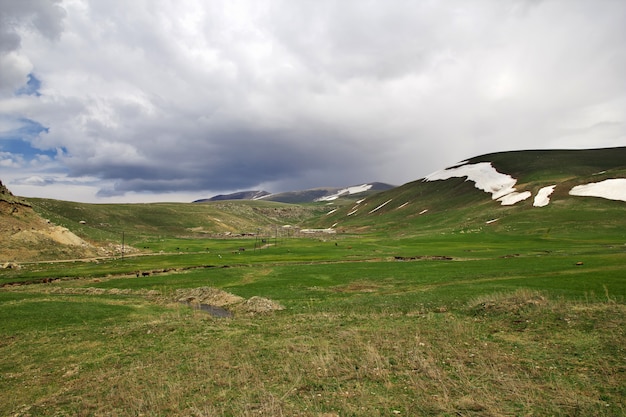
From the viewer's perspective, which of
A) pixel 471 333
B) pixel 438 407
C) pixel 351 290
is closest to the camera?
pixel 438 407

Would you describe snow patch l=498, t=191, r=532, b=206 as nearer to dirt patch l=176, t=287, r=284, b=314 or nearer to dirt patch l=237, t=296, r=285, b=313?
dirt patch l=176, t=287, r=284, b=314

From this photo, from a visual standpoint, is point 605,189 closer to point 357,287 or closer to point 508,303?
point 357,287

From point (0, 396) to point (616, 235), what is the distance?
126 metres

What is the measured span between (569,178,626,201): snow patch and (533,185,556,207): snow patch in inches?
306

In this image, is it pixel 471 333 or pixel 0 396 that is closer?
pixel 0 396

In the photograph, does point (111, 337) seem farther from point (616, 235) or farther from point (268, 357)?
point (616, 235)

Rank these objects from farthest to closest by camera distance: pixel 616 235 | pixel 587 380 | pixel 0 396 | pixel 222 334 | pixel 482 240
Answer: pixel 482 240 → pixel 616 235 → pixel 222 334 → pixel 0 396 → pixel 587 380

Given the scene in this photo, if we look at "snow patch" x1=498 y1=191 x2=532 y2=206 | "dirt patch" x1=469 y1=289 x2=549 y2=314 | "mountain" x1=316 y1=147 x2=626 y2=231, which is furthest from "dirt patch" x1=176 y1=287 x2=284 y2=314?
"snow patch" x1=498 y1=191 x2=532 y2=206

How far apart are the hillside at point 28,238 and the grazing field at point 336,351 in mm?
49607

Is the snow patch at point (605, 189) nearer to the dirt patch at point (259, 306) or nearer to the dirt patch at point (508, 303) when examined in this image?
the dirt patch at point (508, 303)

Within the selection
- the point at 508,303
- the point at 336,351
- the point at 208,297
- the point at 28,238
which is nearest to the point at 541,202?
the point at 508,303

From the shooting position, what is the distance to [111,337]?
29.5m

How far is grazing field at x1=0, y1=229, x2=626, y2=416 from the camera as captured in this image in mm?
15516

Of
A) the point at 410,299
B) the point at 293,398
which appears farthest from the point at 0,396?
the point at 410,299
